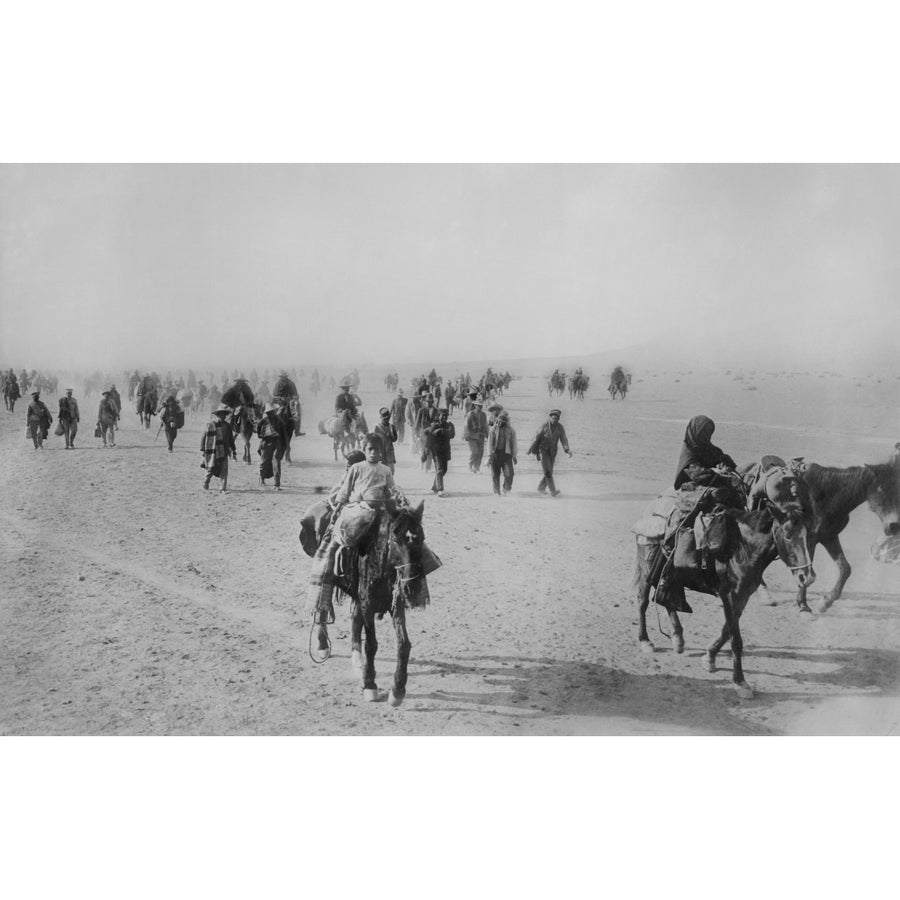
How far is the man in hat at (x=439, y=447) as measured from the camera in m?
6.46

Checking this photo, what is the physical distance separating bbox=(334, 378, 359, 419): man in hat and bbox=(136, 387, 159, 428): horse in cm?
147

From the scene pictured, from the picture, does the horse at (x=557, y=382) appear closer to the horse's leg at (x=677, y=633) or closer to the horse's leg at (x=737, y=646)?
the horse's leg at (x=677, y=633)

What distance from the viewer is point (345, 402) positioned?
6.14m

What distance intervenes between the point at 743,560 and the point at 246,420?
4.01 meters

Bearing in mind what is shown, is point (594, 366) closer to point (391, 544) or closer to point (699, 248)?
point (699, 248)

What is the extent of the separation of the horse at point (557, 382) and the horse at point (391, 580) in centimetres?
212

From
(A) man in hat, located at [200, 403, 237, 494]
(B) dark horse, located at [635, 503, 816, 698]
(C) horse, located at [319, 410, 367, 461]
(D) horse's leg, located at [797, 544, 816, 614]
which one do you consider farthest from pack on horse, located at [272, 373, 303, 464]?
(D) horse's leg, located at [797, 544, 816, 614]

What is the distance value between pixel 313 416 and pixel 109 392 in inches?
67.4

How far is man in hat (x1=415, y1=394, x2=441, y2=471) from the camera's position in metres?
6.40

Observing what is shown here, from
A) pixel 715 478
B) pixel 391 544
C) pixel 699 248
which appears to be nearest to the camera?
pixel 391 544

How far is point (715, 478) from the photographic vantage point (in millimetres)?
5590

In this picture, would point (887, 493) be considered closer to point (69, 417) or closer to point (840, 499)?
point (840, 499)

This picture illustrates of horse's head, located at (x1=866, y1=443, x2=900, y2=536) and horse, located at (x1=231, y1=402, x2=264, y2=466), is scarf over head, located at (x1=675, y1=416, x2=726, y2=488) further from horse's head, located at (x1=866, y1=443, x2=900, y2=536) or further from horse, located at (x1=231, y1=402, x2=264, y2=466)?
horse, located at (x1=231, y1=402, x2=264, y2=466)

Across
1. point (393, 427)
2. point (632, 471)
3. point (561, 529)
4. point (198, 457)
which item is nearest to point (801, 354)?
point (632, 471)
